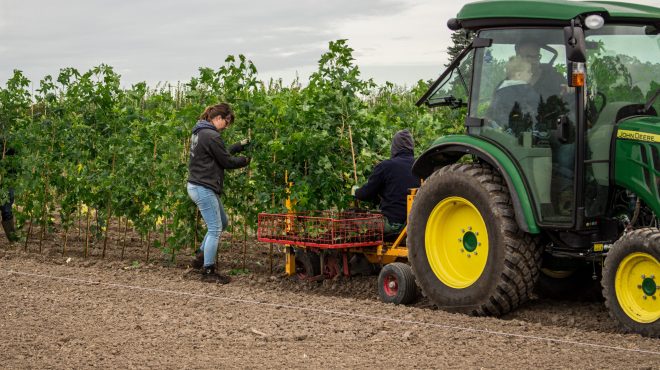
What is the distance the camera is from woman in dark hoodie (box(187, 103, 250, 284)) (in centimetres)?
998

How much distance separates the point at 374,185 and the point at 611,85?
2.83 m

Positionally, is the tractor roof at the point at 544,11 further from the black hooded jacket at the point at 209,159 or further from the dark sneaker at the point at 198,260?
the dark sneaker at the point at 198,260

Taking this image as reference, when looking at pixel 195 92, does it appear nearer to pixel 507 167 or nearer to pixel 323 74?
pixel 323 74

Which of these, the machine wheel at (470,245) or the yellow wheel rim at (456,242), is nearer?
the machine wheel at (470,245)

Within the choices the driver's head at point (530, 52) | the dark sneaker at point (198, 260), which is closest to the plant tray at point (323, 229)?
the dark sneaker at point (198, 260)

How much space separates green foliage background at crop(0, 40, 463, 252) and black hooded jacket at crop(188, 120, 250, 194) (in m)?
0.41

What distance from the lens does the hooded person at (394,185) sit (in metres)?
9.27

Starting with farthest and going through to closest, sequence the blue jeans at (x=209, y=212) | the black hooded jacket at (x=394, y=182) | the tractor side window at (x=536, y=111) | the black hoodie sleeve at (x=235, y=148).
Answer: the black hoodie sleeve at (x=235, y=148) < the blue jeans at (x=209, y=212) < the black hooded jacket at (x=394, y=182) < the tractor side window at (x=536, y=111)

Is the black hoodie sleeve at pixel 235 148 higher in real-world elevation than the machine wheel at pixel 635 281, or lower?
higher

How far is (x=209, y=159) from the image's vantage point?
396 inches

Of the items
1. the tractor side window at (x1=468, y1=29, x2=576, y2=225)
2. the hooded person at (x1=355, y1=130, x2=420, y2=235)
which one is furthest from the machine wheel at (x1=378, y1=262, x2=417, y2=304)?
the tractor side window at (x1=468, y1=29, x2=576, y2=225)

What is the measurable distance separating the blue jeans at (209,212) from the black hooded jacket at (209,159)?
0.06 metres

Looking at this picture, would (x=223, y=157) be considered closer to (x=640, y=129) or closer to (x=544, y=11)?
(x=544, y=11)

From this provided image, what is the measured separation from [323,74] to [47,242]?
Result: 5.72 metres
